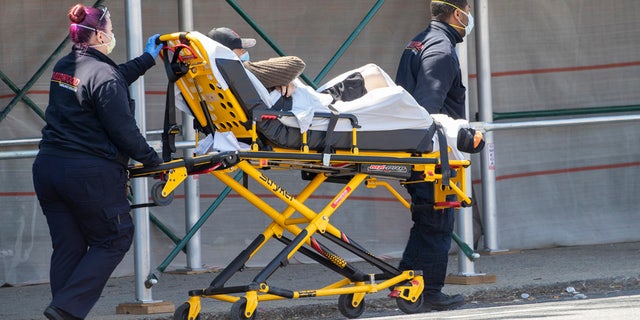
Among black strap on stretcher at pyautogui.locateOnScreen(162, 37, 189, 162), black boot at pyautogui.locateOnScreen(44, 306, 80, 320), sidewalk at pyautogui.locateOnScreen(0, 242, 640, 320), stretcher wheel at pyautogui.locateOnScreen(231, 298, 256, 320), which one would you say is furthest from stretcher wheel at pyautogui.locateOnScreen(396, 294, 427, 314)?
black boot at pyautogui.locateOnScreen(44, 306, 80, 320)

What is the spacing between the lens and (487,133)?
8414 mm

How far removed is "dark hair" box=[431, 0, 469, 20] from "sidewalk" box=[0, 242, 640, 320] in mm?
1668

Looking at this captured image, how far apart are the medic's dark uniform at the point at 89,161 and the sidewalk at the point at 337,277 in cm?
102

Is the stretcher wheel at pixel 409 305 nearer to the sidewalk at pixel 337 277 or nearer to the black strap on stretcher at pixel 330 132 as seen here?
the sidewalk at pixel 337 277

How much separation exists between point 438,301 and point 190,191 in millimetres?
2263

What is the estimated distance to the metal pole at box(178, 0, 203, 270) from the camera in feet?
26.0

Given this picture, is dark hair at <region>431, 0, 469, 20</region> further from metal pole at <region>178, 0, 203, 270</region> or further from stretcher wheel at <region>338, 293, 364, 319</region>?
metal pole at <region>178, 0, 203, 270</region>

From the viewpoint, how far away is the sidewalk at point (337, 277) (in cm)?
677

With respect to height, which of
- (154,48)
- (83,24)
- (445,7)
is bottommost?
(154,48)

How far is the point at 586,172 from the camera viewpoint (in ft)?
29.4

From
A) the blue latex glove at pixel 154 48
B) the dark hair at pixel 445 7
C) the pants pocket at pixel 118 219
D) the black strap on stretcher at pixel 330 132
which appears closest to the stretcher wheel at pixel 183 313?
the pants pocket at pixel 118 219

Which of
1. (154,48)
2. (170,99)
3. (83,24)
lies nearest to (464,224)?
(170,99)

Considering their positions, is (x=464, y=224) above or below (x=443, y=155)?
below

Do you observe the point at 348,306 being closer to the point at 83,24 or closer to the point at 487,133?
the point at 83,24
